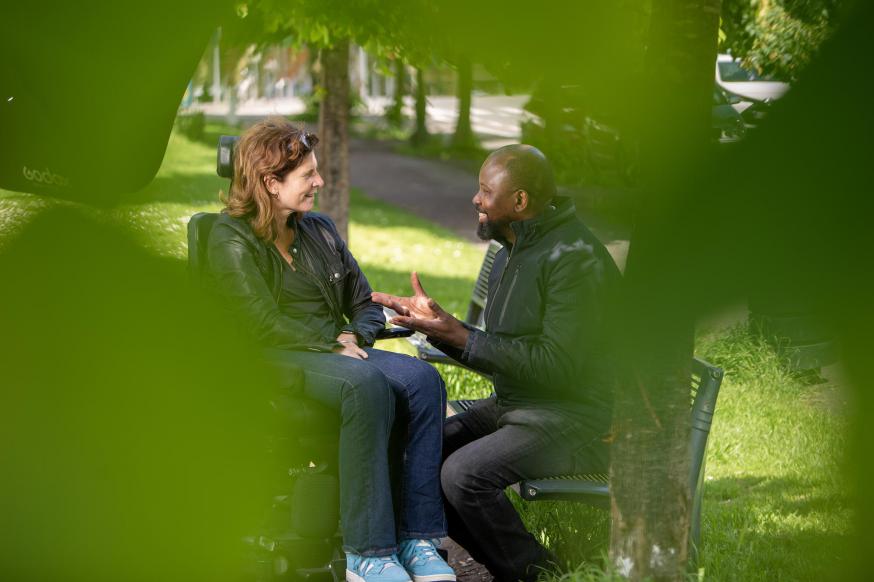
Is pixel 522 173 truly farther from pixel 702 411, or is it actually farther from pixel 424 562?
pixel 424 562

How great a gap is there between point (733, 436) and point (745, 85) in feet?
16.2

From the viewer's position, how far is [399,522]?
3428 millimetres

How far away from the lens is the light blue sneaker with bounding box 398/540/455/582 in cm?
319

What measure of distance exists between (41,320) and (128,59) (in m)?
0.13

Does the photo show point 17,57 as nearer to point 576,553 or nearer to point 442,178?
point 442,178

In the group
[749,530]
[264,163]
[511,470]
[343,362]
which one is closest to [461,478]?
[511,470]

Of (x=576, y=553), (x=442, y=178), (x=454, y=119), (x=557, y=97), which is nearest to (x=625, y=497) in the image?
(x=442, y=178)

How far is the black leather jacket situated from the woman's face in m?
0.14

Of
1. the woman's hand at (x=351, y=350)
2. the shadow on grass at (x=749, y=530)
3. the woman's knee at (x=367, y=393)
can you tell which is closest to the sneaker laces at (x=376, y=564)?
the woman's knee at (x=367, y=393)

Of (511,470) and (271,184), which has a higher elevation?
(271,184)

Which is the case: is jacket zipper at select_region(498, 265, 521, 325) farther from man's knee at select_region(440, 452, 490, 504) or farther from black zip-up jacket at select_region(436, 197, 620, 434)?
man's knee at select_region(440, 452, 490, 504)

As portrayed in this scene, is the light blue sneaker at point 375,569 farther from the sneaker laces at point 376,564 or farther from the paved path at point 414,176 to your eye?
the paved path at point 414,176

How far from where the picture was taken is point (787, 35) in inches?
19.4

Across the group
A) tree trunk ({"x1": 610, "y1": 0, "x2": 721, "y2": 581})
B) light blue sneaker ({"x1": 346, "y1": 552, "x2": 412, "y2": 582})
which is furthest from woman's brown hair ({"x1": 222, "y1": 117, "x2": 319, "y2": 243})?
tree trunk ({"x1": 610, "y1": 0, "x2": 721, "y2": 581})
